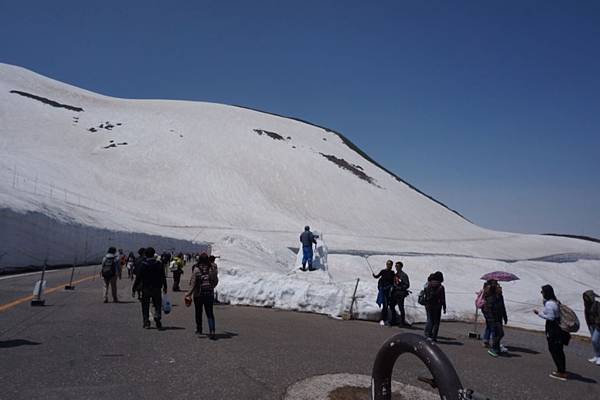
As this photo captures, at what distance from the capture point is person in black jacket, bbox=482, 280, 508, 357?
28.5 ft

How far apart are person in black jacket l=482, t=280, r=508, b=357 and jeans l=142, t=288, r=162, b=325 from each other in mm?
6556

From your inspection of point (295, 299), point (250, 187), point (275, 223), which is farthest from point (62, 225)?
point (250, 187)

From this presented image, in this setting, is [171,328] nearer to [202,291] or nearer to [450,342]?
[202,291]

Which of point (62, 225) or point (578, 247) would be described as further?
point (578, 247)

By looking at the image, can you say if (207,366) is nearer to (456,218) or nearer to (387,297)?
(387,297)

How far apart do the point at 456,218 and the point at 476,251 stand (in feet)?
87.2


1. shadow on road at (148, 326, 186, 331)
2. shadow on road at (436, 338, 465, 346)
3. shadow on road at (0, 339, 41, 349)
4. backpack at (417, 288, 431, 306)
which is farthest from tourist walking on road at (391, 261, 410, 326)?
shadow on road at (0, 339, 41, 349)

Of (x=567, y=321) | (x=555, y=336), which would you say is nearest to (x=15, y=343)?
(x=555, y=336)

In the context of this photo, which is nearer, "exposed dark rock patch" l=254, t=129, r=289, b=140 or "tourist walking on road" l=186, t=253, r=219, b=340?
"tourist walking on road" l=186, t=253, r=219, b=340

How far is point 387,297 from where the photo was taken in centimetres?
1141

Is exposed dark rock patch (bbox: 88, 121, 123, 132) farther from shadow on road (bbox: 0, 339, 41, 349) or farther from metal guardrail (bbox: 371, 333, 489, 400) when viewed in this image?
metal guardrail (bbox: 371, 333, 489, 400)

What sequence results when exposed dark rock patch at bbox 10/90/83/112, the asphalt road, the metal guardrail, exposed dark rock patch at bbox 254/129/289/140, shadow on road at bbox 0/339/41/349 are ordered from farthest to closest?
exposed dark rock patch at bbox 254/129/289/140
exposed dark rock patch at bbox 10/90/83/112
shadow on road at bbox 0/339/41/349
the asphalt road
the metal guardrail

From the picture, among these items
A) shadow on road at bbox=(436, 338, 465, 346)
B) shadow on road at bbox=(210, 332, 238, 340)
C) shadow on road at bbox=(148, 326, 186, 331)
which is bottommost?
shadow on road at bbox=(436, 338, 465, 346)

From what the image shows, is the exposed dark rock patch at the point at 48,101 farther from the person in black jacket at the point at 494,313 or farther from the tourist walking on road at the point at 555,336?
the tourist walking on road at the point at 555,336
